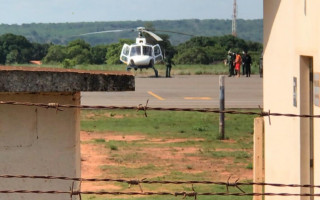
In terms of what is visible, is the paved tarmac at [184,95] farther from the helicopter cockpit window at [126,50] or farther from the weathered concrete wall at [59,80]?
the weathered concrete wall at [59,80]

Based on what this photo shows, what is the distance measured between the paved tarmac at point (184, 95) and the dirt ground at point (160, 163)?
444 inches

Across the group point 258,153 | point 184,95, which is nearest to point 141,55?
point 184,95

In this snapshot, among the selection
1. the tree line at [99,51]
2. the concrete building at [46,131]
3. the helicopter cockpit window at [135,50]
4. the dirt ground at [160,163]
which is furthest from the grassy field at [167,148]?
the tree line at [99,51]

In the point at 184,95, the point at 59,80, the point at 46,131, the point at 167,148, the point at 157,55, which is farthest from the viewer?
the point at 157,55

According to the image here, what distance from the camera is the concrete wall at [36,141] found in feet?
28.6

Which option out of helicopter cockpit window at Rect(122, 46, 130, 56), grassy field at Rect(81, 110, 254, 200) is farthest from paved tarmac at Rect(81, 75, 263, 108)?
helicopter cockpit window at Rect(122, 46, 130, 56)

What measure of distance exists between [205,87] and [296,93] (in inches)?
1434

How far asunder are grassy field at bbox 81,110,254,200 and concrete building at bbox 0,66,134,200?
8126 millimetres

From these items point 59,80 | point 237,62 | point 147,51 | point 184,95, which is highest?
point 59,80

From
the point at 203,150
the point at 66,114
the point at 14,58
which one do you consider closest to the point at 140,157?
the point at 203,150

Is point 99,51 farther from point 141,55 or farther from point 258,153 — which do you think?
point 258,153

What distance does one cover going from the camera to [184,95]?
43156mm

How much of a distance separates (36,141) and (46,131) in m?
0.12

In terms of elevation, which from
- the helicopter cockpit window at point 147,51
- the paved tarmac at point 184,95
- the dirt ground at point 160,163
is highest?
the helicopter cockpit window at point 147,51
